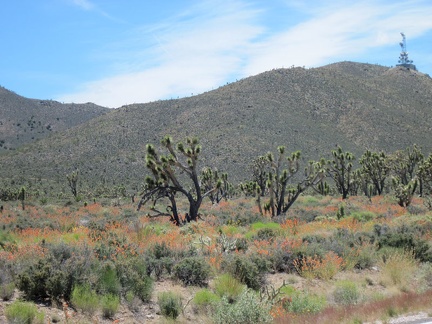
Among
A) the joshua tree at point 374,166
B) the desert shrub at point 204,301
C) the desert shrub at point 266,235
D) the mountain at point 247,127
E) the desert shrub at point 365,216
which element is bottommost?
the desert shrub at point 365,216

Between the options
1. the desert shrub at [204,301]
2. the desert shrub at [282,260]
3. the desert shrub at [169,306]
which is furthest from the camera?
the desert shrub at [282,260]

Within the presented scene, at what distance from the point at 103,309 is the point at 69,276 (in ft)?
3.17

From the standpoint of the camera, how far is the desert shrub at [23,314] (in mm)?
7254

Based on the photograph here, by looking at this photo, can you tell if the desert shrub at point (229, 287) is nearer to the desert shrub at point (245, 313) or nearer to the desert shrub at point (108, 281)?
the desert shrub at point (245, 313)

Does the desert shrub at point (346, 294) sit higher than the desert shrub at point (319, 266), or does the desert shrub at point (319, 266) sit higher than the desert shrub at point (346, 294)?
the desert shrub at point (319, 266)

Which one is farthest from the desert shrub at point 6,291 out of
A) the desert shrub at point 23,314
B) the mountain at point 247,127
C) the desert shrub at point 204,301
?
the mountain at point 247,127

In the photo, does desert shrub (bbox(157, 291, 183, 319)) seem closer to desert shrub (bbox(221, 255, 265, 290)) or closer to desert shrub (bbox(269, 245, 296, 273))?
desert shrub (bbox(221, 255, 265, 290))

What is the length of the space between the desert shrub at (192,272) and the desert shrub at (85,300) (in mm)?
2587

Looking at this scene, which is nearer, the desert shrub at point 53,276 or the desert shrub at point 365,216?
the desert shrub at point 53,276

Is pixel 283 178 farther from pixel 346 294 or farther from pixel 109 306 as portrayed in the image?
pixel 109 306

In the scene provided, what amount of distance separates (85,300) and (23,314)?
4.35 feet

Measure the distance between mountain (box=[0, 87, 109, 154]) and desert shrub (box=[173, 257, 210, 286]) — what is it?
10906cm

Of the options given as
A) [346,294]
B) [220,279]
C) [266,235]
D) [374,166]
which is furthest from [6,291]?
[374,166]

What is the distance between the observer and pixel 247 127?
83438 mm
